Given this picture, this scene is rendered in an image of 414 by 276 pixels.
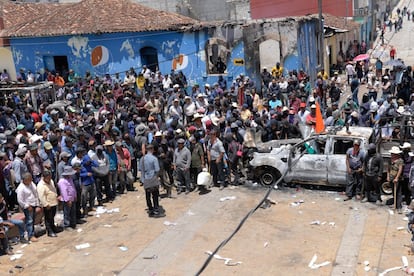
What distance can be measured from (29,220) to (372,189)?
24.6ft

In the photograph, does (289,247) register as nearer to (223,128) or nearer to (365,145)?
(365,145)

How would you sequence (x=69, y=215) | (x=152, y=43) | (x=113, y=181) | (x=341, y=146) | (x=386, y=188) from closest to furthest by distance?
(x=69, y=215)
(x=386, y=188)
(x=341, y=146)
(x=113, y=181)
(x=152, y=43)

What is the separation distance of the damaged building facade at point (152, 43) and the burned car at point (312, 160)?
12.0 meters

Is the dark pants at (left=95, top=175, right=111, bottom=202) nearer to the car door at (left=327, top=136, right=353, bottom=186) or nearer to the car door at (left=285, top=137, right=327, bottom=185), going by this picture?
the car door at (left=285, top=137, right=327, bottom=185)

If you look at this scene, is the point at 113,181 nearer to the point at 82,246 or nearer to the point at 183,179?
the point at 183,179

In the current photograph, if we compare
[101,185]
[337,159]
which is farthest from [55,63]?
[337,159]

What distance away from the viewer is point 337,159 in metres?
12.2

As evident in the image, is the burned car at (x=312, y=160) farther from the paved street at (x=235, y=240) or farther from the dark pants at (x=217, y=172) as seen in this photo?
the dark pants at (x=217, y=172)

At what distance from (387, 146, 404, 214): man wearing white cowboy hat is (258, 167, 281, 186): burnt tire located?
277cm

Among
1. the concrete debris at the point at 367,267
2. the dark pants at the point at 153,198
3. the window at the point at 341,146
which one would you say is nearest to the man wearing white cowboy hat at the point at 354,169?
the window at the point at 341,146

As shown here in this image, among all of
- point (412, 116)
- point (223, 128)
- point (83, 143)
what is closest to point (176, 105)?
point (223, 128)

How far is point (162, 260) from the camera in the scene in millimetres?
9672

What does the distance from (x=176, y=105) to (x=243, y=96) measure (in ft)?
11.3

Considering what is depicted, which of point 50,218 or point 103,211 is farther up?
point 50,218
